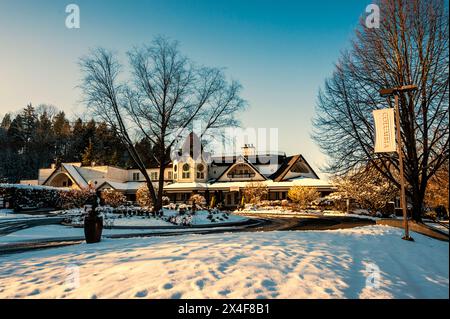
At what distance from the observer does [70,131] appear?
7400 cm

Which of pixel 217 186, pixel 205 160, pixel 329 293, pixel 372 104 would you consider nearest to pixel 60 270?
pixel 329 293

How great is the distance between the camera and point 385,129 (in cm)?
780

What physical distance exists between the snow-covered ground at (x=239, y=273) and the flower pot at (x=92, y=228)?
3.10 m

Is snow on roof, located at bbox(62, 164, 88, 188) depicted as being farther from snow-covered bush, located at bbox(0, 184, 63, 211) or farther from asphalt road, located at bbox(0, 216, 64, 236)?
asphalt road, located at bbox(0, 216, 64, 236)

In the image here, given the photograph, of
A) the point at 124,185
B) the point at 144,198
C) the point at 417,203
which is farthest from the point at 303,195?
the point at 124,185

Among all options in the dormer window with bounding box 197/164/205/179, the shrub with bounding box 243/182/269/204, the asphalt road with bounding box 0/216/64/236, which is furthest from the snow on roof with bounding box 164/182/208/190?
the asphalt road with bounding box 0/216/64/236

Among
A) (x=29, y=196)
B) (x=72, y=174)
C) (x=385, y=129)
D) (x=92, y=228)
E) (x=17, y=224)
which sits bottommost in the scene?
(x=17, y=224)

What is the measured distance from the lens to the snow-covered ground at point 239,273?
14.6ft

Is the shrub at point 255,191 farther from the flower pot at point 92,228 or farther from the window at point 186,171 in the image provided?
the flower pot at point 92,228

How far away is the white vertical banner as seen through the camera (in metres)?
7.64

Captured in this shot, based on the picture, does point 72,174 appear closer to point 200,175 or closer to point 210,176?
point 200,175

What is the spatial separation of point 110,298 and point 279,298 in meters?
2.57

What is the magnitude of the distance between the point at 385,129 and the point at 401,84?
20.8ft

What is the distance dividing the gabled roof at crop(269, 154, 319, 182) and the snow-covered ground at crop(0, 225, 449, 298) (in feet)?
116
